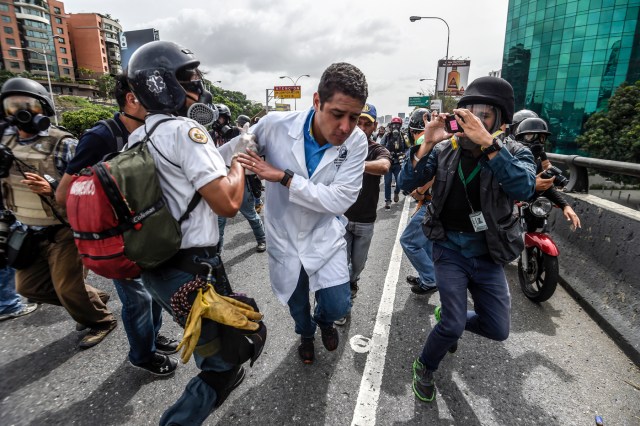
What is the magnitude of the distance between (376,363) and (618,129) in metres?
28.6

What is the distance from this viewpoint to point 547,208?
3598 millimetres

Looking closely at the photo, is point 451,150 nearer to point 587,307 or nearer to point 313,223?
point 313,223

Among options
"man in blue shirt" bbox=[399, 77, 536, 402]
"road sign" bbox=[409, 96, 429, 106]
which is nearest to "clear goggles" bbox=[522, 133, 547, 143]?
"man in blue shirt" bbox=[399, 77, 536, 402]

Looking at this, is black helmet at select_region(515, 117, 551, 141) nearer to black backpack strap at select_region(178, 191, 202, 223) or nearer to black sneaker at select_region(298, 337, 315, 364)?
black sneaker at select_region(298, 337, 315, 364)

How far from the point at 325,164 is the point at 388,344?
1721 millimetres

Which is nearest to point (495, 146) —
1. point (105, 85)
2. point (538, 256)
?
point (538, 256)

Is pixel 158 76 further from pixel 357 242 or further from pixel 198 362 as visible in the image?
pixel 357 242

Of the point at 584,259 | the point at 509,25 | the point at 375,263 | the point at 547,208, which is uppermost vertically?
the point at 509,25

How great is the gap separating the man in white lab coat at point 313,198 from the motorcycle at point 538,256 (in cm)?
234

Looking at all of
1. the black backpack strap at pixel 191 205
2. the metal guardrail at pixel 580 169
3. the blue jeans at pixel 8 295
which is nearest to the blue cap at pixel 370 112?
the black backpack strap at pixel 191 205

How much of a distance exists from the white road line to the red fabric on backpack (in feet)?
5.71

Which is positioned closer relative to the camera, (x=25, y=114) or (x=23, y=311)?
(x=25, y=114)

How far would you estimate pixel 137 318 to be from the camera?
2389mm

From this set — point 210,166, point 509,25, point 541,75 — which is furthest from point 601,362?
point 509,25
